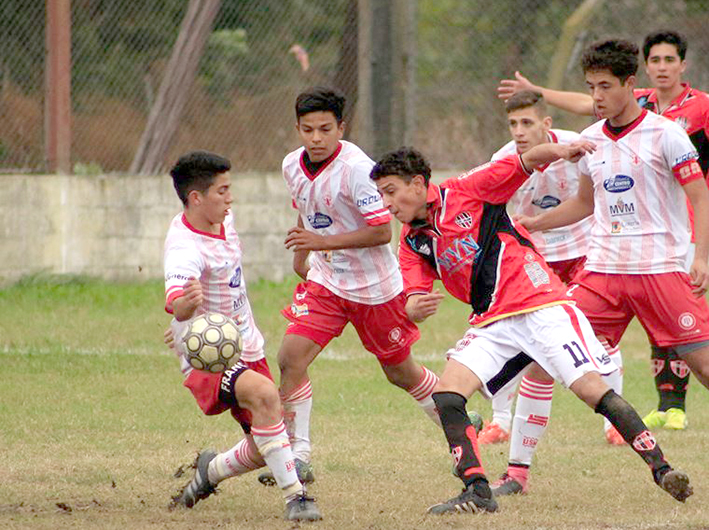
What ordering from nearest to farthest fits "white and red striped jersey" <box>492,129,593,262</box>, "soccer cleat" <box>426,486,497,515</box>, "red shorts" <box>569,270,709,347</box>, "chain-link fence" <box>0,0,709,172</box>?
"soccer cleat" <box>426,486,497,515</box>
"red shorts" <box>569,270,709,347</box>
"white and red striped jersey" <box>492,129,593,262</box>
"chain-link fence" <box>0,0,709,172</box>

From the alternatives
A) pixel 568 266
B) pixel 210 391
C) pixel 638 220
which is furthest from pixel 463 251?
pixel 568 266

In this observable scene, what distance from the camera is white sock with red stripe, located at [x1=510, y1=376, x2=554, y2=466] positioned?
6.37m

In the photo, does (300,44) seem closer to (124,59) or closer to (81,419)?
(124,59)

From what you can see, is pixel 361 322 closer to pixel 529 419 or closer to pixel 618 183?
pixel 529 419

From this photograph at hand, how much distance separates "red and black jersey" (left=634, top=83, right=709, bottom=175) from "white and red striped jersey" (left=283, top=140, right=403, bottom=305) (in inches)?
81.8

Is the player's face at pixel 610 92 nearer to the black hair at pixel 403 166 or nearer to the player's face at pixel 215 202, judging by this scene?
the black hair at pixel 403 166

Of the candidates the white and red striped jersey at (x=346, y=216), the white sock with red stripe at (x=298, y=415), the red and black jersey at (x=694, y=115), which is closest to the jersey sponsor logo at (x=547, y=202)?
the red and black jersey at (x=694, y=115)

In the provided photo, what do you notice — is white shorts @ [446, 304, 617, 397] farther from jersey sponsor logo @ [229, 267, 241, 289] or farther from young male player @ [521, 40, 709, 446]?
jersey sponsor logo @ [229, 267, 241, 289]

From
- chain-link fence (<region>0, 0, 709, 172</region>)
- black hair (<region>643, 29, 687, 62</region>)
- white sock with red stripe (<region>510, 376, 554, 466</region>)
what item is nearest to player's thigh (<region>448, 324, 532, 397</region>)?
white sock with red stripe (<region>510, 376, 554, 466</region>)

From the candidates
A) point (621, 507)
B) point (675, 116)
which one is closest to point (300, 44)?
point (675, 116)

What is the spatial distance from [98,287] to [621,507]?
26.1ft

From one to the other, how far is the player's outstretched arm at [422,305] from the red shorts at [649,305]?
120 centimetres

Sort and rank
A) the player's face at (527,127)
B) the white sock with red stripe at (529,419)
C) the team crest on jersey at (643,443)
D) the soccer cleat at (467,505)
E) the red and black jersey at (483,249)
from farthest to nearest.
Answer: the player's face at (527,127) → the white sock with red stripe at (529,419) → the red and black jersey at (483,249) → the team crest on jersey at (643,443) → the soccer cleat at (467,505)

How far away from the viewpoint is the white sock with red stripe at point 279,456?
18.7 feet
